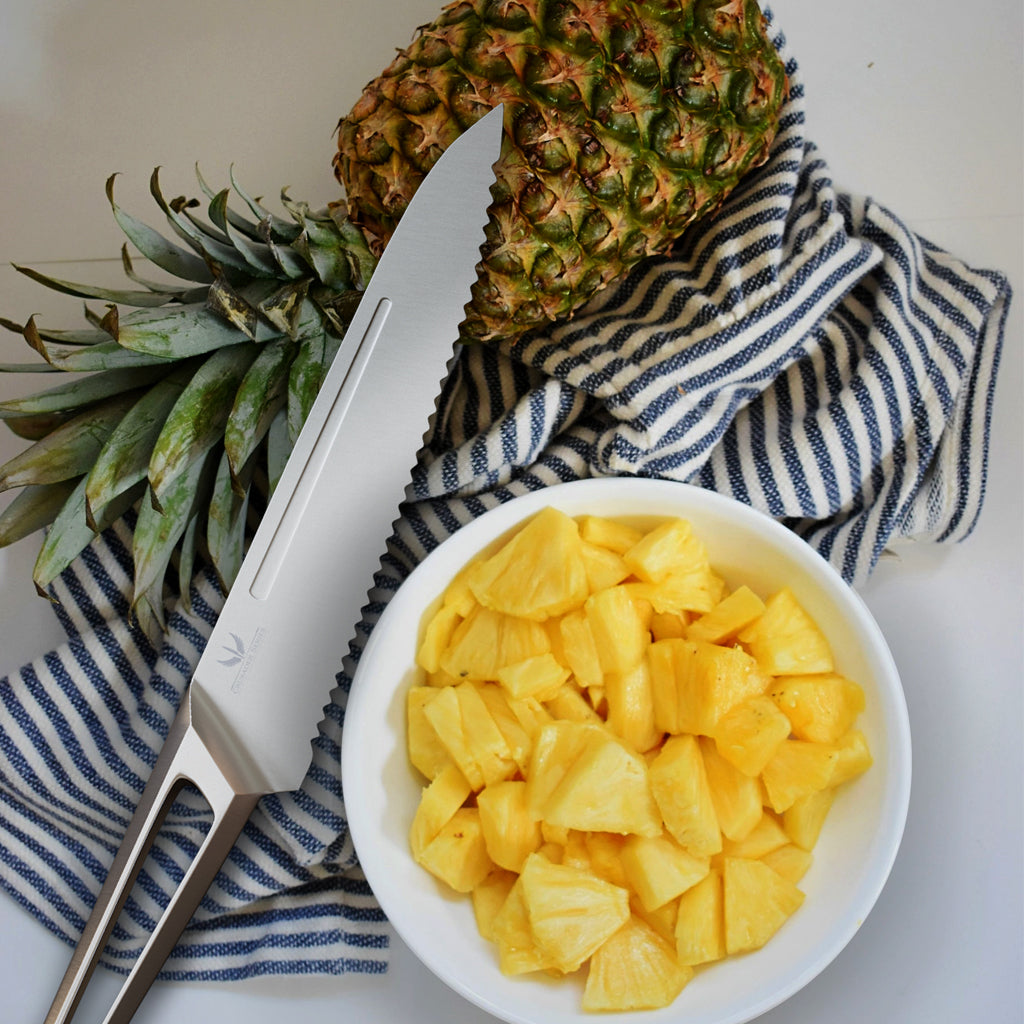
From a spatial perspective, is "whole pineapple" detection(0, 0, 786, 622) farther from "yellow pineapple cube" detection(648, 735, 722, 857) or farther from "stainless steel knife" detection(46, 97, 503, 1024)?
"yellow pineapple cube" detection(648, 735, 722, 857)

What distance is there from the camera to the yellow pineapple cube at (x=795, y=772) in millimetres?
757

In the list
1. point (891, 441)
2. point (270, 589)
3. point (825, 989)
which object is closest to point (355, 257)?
point (270, 589)

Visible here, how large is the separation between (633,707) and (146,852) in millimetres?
463

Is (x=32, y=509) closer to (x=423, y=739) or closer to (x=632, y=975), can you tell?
(x=423, y=739)

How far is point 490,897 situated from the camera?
31.6 inches

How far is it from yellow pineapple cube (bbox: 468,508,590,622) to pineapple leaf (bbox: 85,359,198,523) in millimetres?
294

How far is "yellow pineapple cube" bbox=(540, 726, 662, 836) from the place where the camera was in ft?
2.41

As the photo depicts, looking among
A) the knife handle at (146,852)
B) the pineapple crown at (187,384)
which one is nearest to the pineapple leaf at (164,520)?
the pineapple crown at (187,384)

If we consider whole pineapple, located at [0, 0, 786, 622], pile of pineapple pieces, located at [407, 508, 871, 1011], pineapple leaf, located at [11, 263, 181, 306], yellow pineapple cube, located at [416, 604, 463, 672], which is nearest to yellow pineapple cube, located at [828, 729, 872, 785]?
pile of pineapple pieces, located at [407, 508, 871, 1011]

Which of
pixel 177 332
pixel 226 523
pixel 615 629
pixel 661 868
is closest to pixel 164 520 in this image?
pixel 226 523

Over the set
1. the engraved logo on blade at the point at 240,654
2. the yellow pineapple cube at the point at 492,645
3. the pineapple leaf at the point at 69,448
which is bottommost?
the yellow pineapple cube at the point at 492,645

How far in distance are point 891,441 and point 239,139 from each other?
797 millimetres

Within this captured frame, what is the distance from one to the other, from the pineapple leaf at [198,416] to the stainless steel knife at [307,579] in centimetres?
7

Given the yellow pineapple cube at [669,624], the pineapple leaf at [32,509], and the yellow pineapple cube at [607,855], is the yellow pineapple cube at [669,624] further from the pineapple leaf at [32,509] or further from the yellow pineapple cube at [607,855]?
the pineapple leaf at [32,509]
